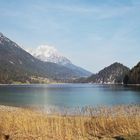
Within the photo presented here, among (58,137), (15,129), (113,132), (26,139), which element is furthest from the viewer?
(113,132)

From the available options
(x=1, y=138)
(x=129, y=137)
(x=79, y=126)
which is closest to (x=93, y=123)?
(x=79, y=126)

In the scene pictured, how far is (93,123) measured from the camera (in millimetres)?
23922

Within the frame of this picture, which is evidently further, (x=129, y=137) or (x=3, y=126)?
(x=3, y=126)

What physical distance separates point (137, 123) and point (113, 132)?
183cm

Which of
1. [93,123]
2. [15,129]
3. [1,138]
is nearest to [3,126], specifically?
[15,129]

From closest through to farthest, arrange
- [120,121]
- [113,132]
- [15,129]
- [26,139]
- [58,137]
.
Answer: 1. [26,139]
2. [58,137]
3. [15,129]
4. [113,132]
5. [120,121]

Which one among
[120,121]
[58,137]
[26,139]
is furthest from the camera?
[120,121]

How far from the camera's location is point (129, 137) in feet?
63.6

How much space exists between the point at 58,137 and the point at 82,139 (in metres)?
1.38

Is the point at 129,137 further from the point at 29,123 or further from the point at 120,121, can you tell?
the point at 29,123

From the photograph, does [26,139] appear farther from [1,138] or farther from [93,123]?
[93,123]

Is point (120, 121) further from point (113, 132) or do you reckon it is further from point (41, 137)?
point (41, 137)

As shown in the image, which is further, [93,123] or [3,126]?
[93,123]

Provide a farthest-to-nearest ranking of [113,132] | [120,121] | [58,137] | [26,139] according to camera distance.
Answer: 1. [120,121]
2. [113,132]
3. [58,137]
4. [26,139]
